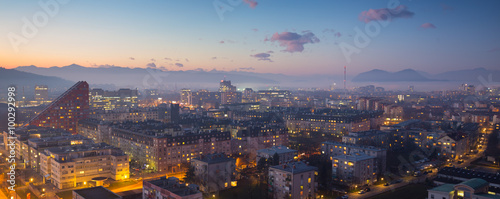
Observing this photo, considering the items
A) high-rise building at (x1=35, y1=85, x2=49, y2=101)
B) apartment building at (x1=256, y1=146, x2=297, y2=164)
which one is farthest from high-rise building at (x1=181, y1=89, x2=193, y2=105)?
apartment building at (x1=256, y1=146, x2=297, y2=164)

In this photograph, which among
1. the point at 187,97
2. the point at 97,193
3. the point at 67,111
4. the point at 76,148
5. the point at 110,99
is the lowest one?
the point at 97,193

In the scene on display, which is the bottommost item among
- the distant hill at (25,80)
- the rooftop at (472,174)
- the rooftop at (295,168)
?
the rooftop at (472,174)

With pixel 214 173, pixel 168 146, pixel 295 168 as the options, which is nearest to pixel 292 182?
pixel 295 168

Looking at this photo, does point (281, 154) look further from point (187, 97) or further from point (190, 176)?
point (187, 97)

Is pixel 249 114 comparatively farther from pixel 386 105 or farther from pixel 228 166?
pixel 228 166

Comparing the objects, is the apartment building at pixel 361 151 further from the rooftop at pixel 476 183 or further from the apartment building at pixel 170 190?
the apartment building at pixel 170 190

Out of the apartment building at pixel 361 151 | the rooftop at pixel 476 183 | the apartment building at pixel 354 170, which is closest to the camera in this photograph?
the rooftop at pixel 476 183

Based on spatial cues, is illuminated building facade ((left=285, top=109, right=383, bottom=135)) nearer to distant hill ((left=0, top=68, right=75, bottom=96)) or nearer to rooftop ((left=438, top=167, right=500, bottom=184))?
rooftop ((left=438, top=167, right=500, bottom=184))

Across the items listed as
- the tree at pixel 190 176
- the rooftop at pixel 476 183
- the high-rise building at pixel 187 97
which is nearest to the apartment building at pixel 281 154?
the tree at pixel 190 176
